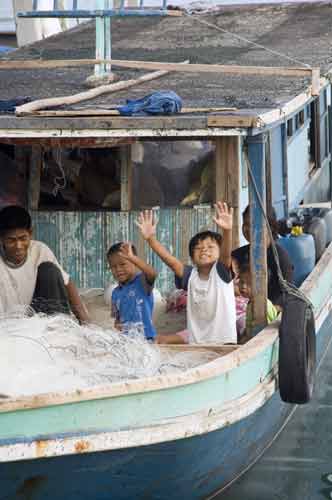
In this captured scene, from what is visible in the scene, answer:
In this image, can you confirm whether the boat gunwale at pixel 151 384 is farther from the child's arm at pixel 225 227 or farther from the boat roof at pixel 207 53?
the boat roof at pixel 207 53

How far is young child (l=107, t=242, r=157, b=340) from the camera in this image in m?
7.14

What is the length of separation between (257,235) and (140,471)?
1.68 metres

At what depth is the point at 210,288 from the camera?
23.1 ft

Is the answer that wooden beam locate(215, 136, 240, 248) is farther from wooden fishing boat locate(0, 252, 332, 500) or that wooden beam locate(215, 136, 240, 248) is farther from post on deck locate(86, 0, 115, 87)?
wooden fishing boat locate(0, 252, 332, 500)

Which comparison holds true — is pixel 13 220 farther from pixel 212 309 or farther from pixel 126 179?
pixel 126 179

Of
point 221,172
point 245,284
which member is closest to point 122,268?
point 245,284

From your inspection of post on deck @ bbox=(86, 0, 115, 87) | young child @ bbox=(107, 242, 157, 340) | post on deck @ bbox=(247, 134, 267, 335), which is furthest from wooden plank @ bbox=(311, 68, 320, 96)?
young child @ bbox=(107, 242, 157, 340)

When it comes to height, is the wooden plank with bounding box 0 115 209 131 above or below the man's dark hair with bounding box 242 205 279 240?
above

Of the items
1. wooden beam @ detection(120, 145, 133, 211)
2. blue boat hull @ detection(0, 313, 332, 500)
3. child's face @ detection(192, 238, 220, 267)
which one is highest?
wooden beam @ detection(120, 145, 133, 211)

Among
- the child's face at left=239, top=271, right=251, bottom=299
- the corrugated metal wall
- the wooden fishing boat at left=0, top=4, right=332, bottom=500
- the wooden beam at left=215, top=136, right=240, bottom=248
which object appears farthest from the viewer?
the corrugated metal wall

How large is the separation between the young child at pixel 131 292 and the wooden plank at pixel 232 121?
1073 millimetres

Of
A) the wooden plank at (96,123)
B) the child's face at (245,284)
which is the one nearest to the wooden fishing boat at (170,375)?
the wooden plank at (96,123)

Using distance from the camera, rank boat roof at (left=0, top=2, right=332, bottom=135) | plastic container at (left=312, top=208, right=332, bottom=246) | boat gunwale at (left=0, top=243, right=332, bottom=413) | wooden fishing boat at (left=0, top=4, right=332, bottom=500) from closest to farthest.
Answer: boat gunwale at (left=0, top=243, right=332, bottom=413) < wooden fishing boat at (left=0, top=4, right=332, bottom=500) < boat roof at (left=0, top=2, right=332, bottom=135) < plastic container at (left=312, top=208, right=332, bottom=246)

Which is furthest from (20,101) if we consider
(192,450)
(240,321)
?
(192,450)
